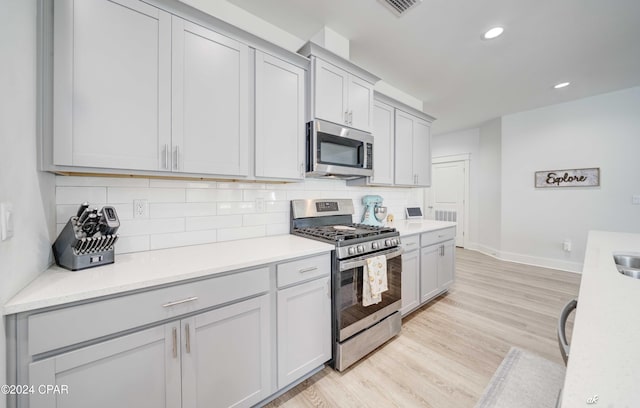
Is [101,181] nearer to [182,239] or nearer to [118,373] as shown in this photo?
[182,239]

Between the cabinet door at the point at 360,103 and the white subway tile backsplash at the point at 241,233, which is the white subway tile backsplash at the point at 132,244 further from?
the cabinet door at the point at 360,103

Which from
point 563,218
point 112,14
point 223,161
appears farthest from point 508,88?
point 112,14

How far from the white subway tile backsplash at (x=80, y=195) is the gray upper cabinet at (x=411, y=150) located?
2743mm

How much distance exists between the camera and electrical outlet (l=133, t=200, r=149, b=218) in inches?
59.6

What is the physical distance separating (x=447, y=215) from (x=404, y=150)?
3495 millimetres

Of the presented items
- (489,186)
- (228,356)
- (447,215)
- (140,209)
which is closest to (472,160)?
(489,186)

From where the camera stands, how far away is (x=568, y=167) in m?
3.95

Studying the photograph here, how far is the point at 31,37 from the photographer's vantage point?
103 centimetres

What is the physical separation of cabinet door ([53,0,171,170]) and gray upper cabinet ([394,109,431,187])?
8.18ft

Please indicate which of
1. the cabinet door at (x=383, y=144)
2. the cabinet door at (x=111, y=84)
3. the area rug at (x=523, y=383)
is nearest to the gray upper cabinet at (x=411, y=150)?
the cabinet door at (x=383, y=144)

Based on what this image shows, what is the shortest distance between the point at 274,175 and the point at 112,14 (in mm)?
1191

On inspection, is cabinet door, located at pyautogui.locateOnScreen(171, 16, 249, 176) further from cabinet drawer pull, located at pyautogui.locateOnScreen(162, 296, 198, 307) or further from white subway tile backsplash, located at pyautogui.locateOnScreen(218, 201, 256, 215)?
cabinet drawer pull, located at pyautogui.locateOnScreen(162, 296, 198, 307)

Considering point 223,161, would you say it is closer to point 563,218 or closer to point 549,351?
point 549,351

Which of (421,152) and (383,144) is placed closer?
(383,144)
